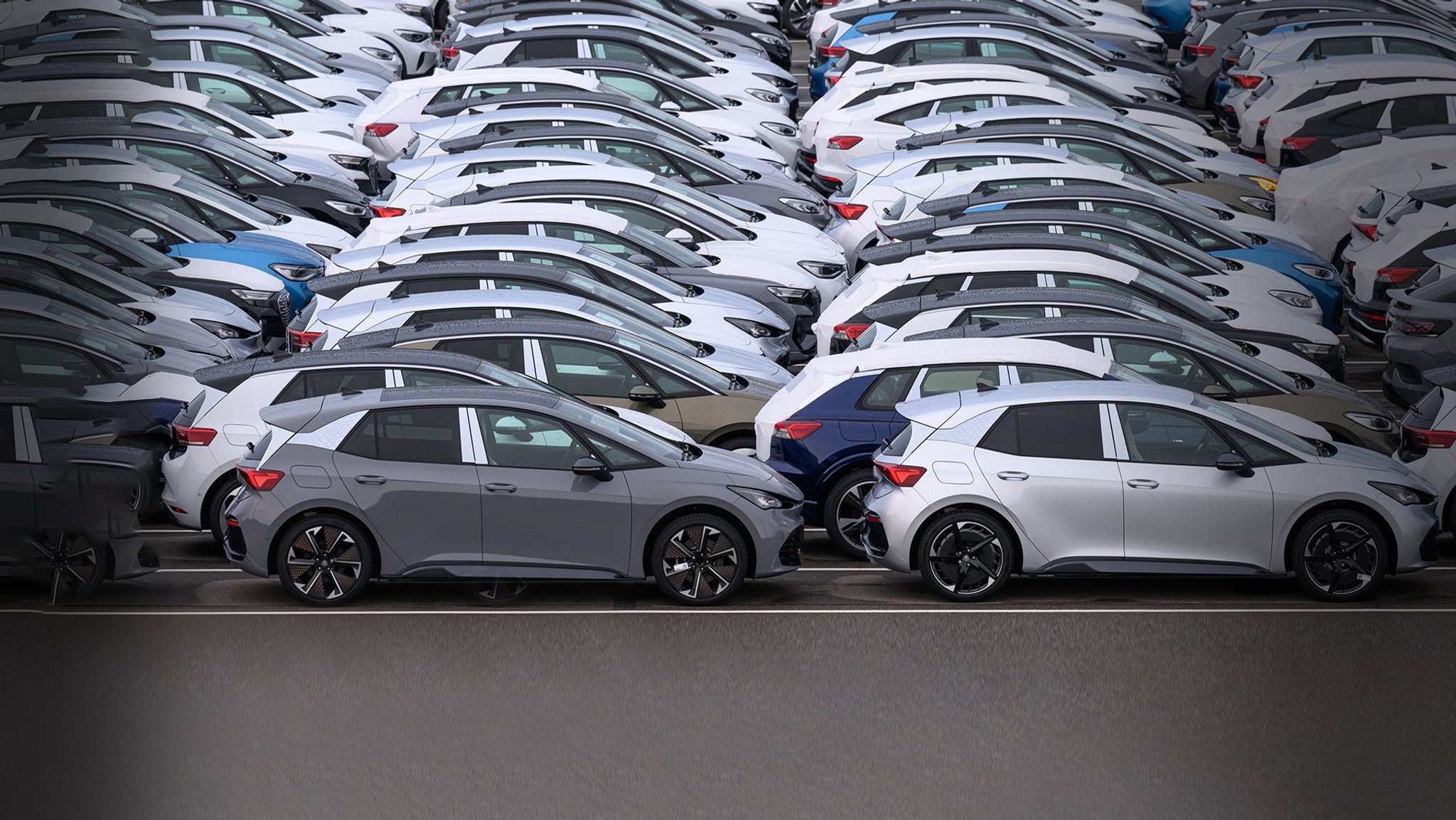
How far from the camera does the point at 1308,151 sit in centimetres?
2005

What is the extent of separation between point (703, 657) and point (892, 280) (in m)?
6.12

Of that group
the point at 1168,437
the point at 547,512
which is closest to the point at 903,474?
the point at 1168,437

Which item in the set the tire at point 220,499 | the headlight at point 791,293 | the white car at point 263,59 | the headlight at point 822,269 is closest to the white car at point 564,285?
the headlight at point 791,293

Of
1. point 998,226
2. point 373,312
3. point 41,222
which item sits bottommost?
point 41,222

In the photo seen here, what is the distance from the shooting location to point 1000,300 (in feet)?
45.2

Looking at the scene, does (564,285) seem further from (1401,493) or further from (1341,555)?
(1401,493)

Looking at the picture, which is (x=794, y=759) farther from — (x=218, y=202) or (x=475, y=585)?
(x=218, y=202)

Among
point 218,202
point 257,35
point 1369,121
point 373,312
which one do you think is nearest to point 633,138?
point 218,202

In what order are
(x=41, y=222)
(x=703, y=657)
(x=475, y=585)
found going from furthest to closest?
(x=475, y=585) < (x=703, y=657) < (x=41, y=222)

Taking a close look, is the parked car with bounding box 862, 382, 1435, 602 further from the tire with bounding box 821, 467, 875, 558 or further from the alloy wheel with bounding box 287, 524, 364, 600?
the alloy wheel with bounding box 287, 524, 364, 600

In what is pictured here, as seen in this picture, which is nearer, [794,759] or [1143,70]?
[794,759]

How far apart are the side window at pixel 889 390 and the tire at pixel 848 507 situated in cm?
47

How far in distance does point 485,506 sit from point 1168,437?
4.40 metres

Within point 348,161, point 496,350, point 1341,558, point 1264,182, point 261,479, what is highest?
point 348,161
